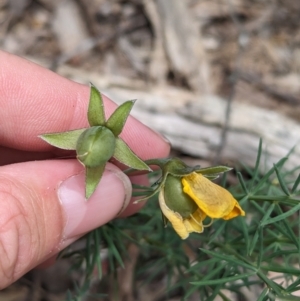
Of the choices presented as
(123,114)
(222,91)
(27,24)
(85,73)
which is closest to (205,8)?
(222,91)

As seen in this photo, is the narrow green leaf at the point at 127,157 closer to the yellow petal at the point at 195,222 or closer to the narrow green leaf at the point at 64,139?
the narrow green leaf at the point at 64,139

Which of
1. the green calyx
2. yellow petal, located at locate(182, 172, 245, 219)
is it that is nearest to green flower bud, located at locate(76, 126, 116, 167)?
the green calyx

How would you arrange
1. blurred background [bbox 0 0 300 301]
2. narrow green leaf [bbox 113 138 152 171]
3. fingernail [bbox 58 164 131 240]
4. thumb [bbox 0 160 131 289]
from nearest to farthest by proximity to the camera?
thumb [bbox 0 160 131 289] < narrow green leaf [bbox 113 138 152 171] < fingernail [bbox 58 164 131 240] < blurred background [bbox 0 0 300 301]

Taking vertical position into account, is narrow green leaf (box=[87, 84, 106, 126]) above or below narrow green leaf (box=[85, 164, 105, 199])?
above

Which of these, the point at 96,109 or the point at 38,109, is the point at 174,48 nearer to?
the point at 38,109

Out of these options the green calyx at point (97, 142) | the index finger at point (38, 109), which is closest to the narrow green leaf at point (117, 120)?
the green calyx at point (97, 142)

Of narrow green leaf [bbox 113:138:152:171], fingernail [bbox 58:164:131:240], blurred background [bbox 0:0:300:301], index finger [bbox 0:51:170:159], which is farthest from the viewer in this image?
blurred background [bbox 0:0:300:301]

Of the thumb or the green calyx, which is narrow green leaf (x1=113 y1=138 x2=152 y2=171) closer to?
the green calyx

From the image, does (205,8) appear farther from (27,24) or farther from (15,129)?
(15,129)
